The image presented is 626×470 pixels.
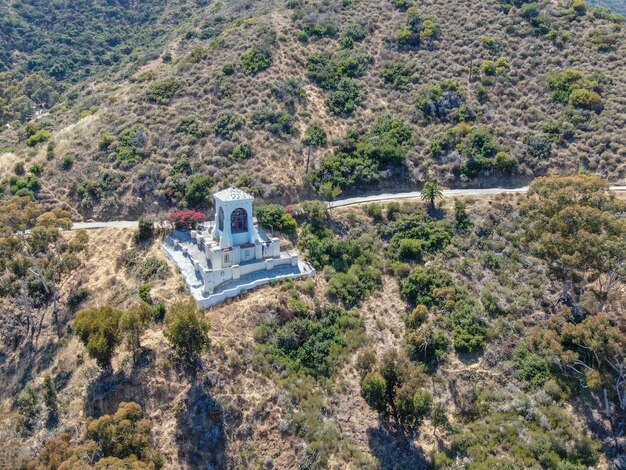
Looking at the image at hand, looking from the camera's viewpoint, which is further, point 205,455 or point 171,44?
point 171,44

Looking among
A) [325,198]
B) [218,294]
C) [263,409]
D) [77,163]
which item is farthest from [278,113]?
[263,409]

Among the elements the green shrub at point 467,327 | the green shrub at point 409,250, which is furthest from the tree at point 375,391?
the green shrub at point 409,250

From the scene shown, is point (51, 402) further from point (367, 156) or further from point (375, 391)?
point (367, 156)

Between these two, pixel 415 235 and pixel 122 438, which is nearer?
pixel 122 438

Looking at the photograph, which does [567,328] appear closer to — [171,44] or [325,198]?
[325,198]

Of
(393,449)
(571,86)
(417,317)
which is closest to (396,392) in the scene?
(393,449)

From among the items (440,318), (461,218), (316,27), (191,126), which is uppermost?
(316,27)
